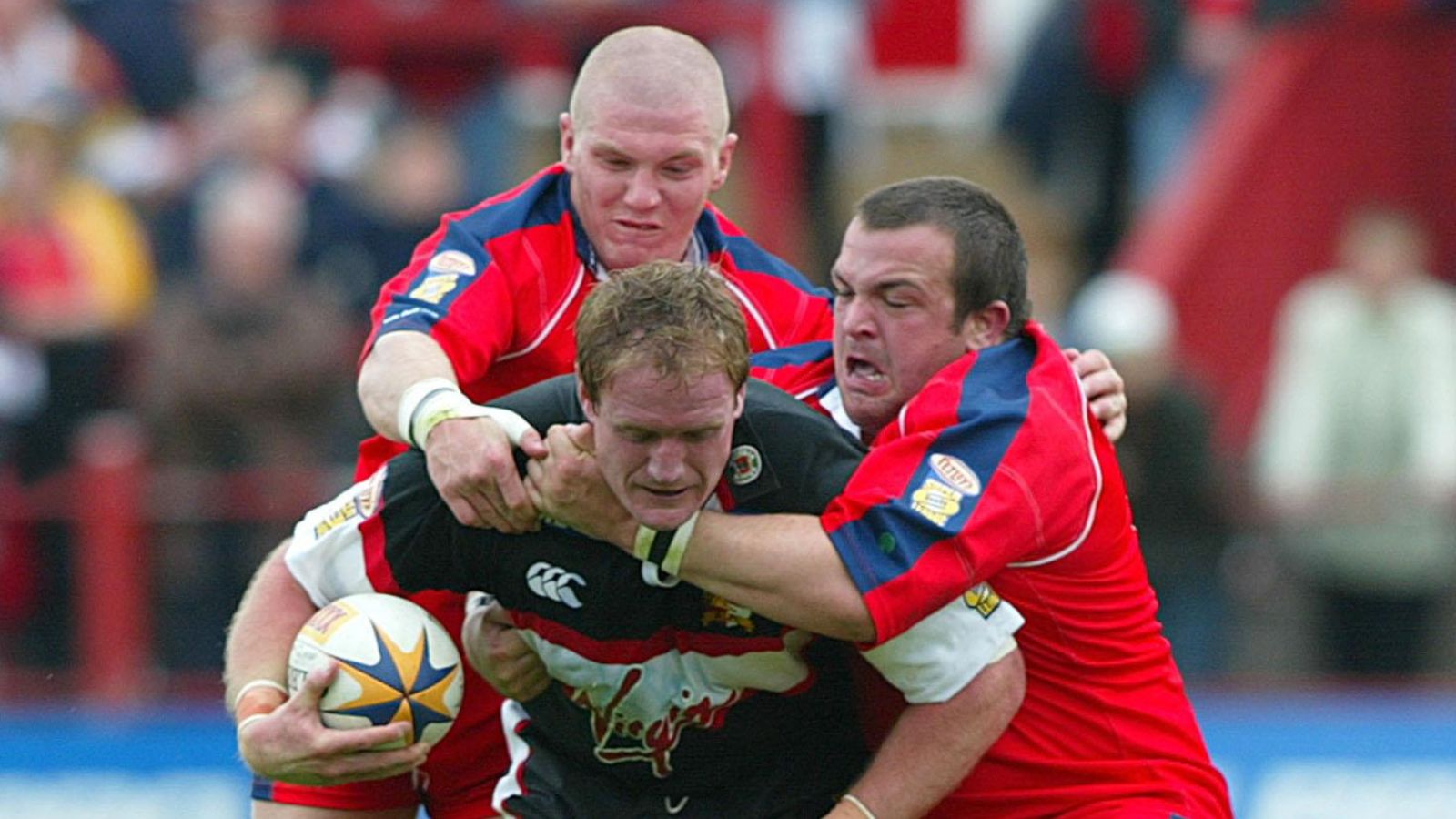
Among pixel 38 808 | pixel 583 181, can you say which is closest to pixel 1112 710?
pixel 583 181

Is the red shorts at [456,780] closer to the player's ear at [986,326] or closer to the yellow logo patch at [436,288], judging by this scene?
the yellow logo patch at [436,288]

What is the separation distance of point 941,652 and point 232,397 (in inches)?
253

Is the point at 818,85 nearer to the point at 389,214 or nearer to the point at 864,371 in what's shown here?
the point at 389,214

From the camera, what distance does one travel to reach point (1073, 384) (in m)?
5.67

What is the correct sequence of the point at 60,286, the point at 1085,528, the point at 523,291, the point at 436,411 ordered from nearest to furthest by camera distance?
the point at 436,411 < the point at 1085,528 < the point at 523,291 < the point at 60,286

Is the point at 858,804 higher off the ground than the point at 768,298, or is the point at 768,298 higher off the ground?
the point at 768,298

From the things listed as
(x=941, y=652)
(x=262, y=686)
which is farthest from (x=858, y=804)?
(x=262, y=686)

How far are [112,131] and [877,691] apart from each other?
8.02 m

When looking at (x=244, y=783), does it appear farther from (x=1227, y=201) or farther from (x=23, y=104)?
(x=1227, y=201)

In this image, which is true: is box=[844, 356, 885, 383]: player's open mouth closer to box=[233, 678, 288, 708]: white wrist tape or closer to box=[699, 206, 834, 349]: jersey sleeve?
box=[699, 206, 834, 349]: jersey sleeve

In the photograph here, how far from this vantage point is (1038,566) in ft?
18.2

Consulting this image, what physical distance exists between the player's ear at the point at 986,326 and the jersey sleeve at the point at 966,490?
70mm

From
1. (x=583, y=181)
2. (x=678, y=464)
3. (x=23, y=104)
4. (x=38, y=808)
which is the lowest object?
(x=38, y=808)

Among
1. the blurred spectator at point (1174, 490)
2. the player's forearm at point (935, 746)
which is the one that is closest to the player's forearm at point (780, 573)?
the player's forearm at point (935, 746)
